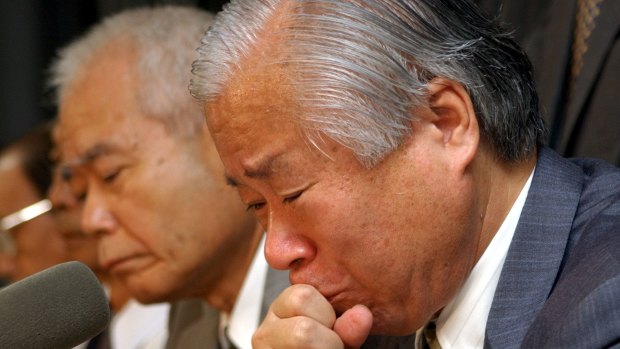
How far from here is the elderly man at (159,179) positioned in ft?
6.46

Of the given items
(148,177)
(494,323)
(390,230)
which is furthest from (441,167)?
(148,177)

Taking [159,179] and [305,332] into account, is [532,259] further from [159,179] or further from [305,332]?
[159,179]

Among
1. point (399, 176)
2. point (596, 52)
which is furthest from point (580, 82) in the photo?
point (399, 176)

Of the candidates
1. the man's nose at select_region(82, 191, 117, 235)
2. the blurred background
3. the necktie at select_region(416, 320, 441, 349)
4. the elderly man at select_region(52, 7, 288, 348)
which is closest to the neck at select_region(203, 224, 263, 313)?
the elderly man at select_region(52, 7, 288, 348)

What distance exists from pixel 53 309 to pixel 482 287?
57 cm

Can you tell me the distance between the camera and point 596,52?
1.71m

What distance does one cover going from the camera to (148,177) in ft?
6.59

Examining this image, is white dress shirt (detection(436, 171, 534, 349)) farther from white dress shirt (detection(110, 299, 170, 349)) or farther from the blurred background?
the blurred background

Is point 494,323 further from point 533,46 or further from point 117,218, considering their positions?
point 117,218

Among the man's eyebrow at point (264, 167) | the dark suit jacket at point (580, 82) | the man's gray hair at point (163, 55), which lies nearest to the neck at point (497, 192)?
the man's eyebrow at point (264, 167)

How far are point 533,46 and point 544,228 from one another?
0.67 meters

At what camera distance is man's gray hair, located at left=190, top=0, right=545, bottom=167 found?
120 centimetres

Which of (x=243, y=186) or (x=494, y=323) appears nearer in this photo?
(x=494, y=323)

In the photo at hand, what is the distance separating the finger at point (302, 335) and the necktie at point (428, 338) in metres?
0.15
